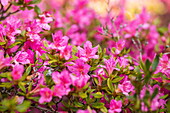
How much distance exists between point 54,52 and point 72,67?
0.52ft

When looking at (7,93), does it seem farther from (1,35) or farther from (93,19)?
(93,19)

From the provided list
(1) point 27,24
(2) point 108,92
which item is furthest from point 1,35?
(2) point 108,92

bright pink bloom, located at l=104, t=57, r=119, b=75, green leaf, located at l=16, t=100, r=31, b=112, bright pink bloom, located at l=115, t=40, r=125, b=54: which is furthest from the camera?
bright pink bloom, located at l=115, t=40, r=125, b=54

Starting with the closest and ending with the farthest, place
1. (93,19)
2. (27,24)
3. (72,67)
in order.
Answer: (72,67), (27,24), (93,19)

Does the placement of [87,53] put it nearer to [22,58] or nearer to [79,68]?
[79,68]

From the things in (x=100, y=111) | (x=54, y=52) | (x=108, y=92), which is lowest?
(x=100, y=111)

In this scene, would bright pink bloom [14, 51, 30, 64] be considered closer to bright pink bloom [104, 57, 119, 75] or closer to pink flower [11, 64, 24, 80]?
pink flower [11, 64, 24, 80]

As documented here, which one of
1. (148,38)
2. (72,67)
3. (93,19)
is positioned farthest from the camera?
(93,19)

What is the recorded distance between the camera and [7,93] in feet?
3.60

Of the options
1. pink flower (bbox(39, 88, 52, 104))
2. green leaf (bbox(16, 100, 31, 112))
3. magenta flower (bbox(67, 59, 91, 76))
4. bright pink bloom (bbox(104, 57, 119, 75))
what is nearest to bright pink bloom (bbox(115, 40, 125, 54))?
bright pink bloom (bbox(104, 57, 119, 75))

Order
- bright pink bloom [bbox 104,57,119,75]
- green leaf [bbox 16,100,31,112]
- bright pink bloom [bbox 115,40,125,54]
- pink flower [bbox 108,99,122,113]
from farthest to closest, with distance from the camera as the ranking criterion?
bright pink bloom [bbox 115,40,125,54], bright pink bloom [bbox 104,57,119,75], pink flower [bbox 108,99,122,113], green leaf [bbox 16,100,31,112]

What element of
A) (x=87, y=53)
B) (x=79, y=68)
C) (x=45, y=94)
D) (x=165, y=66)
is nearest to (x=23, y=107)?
(x=45, y=94)

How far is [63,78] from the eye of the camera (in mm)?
958

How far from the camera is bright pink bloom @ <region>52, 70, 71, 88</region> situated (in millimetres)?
952
